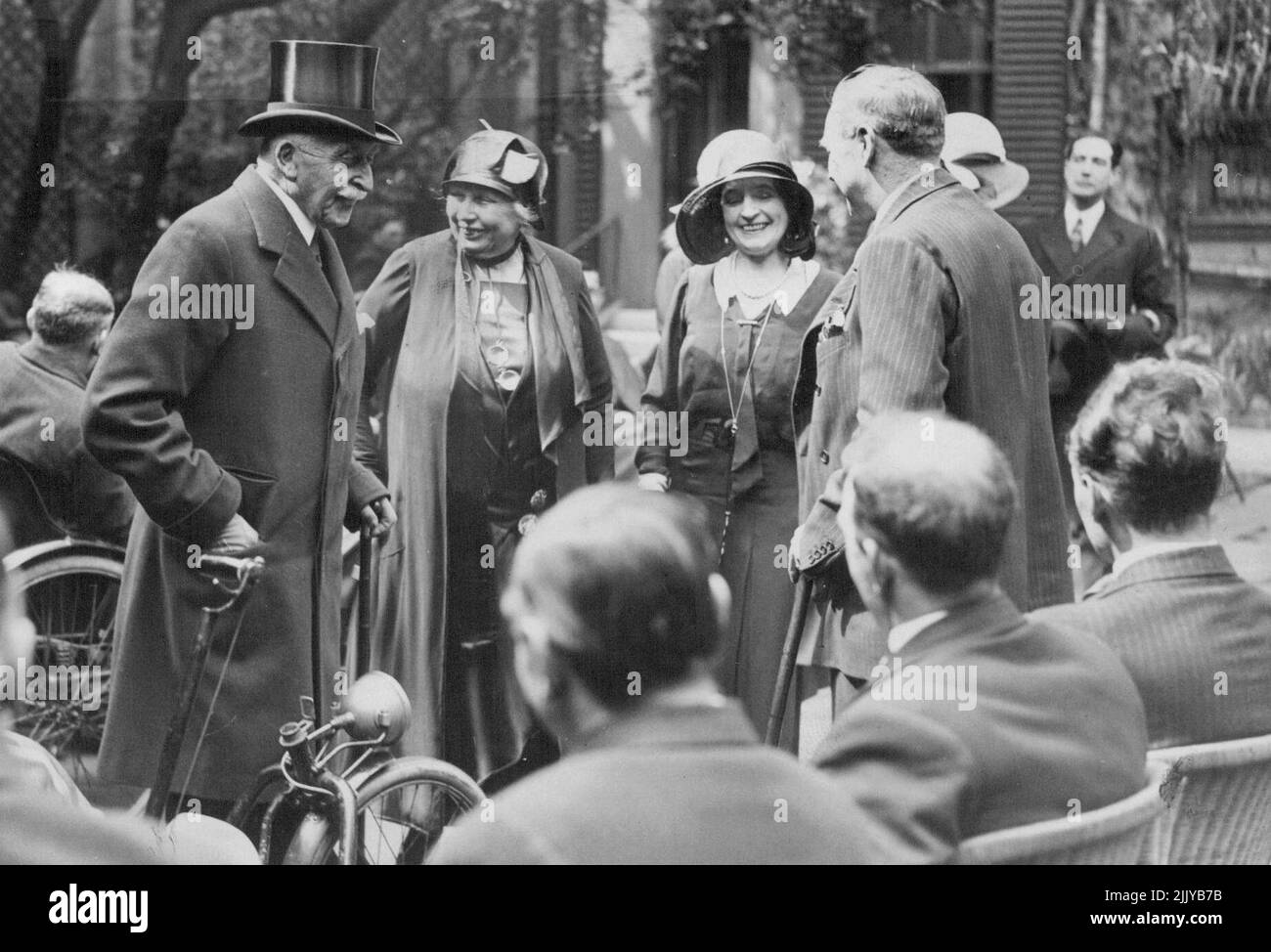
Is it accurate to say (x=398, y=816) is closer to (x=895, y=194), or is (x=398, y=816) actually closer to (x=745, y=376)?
(x=745, y=376)

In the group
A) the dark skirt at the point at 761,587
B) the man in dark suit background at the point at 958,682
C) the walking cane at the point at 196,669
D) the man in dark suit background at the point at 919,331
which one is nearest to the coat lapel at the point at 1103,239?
the dark skirt at the point at 761,587

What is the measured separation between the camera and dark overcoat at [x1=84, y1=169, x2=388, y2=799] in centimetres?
420

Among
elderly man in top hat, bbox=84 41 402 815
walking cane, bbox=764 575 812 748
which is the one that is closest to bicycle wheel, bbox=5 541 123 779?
elderly man in top hat, bbox=84 41 402 815

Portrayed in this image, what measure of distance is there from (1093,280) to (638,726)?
4.38 metres

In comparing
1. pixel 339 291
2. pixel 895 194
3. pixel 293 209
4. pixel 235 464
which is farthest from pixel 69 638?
pixel 895 194

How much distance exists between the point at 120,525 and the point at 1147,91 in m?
4.09

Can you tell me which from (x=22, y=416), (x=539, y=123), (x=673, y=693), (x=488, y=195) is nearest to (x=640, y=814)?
(x=673, y=693)

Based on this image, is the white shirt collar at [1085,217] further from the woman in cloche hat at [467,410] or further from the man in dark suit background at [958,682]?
the man in dark suit background at [958,682]

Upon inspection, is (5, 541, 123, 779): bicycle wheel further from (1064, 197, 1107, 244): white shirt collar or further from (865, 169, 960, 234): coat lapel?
(1064, 197, 1107, 244): white shirt collar

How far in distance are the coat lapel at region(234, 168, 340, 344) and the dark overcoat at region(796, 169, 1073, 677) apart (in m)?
1.10

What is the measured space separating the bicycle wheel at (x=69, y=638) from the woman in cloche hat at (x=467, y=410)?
33.0 inches

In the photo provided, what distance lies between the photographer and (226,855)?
13.9 feet

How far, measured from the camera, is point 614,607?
2.33 meters
